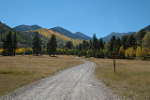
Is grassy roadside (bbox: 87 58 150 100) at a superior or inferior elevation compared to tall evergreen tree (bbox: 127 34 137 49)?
inferior

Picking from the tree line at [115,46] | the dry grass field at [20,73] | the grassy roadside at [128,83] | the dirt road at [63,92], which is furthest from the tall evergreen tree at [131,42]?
the dirt road at [63,92]

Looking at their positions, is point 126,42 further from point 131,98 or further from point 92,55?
point 131,98

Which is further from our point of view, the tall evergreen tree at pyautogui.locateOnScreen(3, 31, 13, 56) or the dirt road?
the tall evergreen tree at pyautogui.locateOnScreen(3, 31, 13, 56)

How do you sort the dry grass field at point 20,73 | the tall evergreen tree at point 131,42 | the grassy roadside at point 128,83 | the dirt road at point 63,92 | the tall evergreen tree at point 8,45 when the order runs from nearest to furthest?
1. the dirt road at point 63,92
2. the grassy roadside at point 128,83
3. the dry grass field at point 20,73
4. the tall evergreen tree at point 8,45
5. the tall evergreen tree at point 131,42

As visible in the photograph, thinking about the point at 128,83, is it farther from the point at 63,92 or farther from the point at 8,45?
the point at 8,45

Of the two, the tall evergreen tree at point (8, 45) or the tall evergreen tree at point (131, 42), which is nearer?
the tall evergreen tree at point (8, 45)

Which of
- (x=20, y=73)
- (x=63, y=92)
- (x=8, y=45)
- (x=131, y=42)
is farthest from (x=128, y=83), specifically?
(x=131, y=42)

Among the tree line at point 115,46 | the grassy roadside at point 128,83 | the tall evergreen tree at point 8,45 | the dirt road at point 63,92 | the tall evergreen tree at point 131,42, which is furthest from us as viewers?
the tall evergreen tree at point 131,42

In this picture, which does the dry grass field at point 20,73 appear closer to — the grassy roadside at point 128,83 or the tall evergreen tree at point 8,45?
the grassy roadside at point 128,83

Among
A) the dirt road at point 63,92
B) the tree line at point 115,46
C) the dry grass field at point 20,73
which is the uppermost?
the tree line at point 115,46

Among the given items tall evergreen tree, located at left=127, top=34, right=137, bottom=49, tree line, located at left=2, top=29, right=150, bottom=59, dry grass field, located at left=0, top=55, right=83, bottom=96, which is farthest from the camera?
tall evergreen tree, located at left=127, top=34, right=137, bottom=49

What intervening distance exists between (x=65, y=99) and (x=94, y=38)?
11753cm

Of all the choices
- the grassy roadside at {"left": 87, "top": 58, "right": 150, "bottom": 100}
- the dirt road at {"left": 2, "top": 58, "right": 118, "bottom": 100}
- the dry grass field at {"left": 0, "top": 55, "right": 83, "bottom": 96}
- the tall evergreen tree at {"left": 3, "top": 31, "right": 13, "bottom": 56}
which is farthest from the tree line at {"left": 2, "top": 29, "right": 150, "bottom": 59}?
the dirt road at {"left": 2, "top": 58, "right": 118, "bottom": 100}

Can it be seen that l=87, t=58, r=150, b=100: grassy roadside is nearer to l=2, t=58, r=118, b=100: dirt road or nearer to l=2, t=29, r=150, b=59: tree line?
l=2, t=58, r=118, b=100: dirt road
